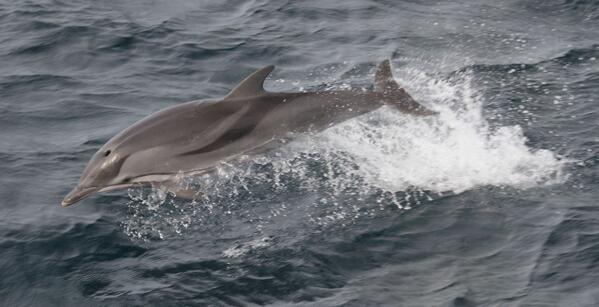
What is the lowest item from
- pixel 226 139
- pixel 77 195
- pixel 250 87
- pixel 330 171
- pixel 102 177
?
pixel 330 171

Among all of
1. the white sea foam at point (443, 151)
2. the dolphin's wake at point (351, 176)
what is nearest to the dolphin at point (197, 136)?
the dolphin's wake at point (351, 176)

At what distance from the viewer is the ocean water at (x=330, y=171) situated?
870 cm

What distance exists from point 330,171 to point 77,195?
2422 mm

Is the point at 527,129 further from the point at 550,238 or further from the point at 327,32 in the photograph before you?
the point at 327,32

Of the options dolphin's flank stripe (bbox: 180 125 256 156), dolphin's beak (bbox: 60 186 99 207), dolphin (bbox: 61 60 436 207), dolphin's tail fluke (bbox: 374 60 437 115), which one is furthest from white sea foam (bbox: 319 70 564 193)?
dolphin's beak (bbox: 60 186 99 207)

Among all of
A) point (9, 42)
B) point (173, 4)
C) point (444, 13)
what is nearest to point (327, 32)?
point (444, 13)

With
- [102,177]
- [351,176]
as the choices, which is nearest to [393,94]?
[351,176]

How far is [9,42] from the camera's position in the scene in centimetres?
1530

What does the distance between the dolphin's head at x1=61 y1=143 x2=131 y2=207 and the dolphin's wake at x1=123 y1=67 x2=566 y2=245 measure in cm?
38

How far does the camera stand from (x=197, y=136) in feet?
32.9

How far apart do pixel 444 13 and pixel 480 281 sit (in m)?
7.81

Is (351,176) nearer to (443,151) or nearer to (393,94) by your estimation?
(393,94)

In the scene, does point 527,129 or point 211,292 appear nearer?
point 211,292

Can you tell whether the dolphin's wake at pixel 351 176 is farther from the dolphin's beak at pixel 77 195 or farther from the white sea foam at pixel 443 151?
the dolphin's beak at pixel 77 195
